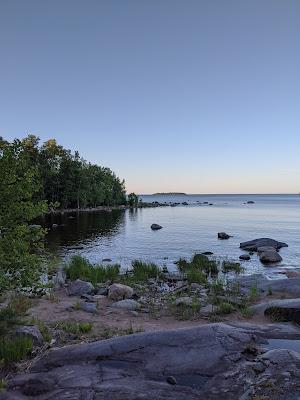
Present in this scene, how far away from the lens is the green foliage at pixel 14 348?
833 cm

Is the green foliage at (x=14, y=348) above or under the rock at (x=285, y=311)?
above

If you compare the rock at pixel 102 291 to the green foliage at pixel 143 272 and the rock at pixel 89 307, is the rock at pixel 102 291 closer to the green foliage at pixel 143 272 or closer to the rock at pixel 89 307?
the rock at pixel 89 307

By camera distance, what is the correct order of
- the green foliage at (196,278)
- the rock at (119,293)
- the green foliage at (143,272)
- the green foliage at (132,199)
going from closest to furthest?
1. the rock at (119,293)
2. the green foliage at (196,278)
3. the green foliage at (143,272)
4. the green foliage at (132,199)

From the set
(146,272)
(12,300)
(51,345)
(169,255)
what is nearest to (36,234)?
(51,345)

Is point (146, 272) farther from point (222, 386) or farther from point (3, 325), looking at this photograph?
point (222, 386)

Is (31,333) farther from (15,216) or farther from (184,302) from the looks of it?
(184,302)


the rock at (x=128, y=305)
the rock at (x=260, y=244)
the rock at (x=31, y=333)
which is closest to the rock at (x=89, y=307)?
the rock at (x=128, y=305)

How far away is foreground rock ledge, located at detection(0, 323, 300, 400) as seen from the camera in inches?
264

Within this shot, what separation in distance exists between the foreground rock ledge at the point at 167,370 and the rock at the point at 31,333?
90cm

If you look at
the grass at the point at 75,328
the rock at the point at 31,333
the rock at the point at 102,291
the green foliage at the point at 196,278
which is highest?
the rock at the point at 31,333

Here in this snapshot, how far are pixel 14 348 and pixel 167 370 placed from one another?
11.6ft

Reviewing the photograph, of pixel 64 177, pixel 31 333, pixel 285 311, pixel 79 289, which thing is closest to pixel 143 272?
pixel 79 289

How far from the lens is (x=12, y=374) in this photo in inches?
306

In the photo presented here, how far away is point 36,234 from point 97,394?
4665mm
